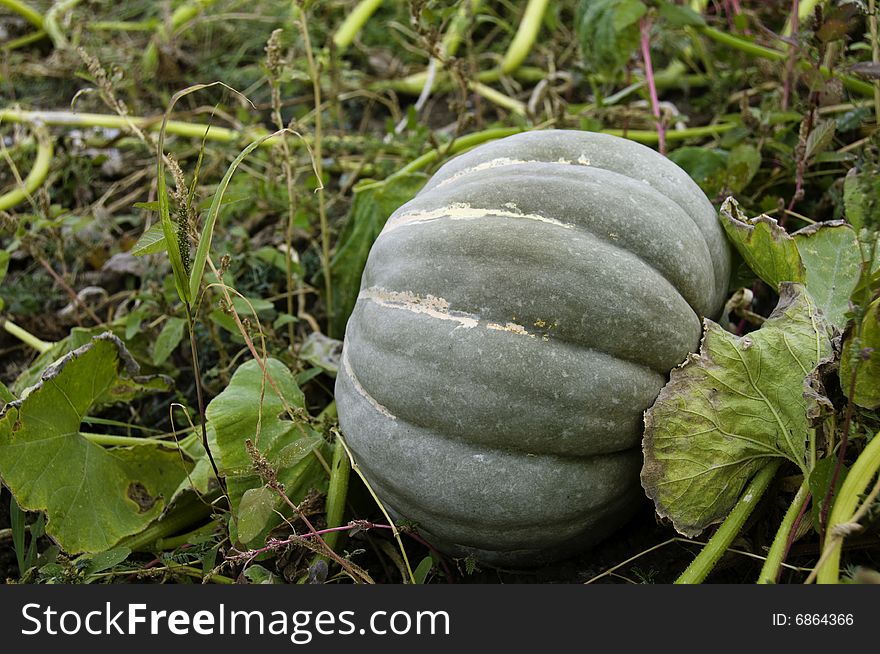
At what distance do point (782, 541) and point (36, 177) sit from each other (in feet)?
8.28

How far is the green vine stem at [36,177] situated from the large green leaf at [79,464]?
3.81 feet

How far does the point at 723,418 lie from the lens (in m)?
1.62

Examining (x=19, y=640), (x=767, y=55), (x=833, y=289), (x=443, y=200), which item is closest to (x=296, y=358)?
(x=443, y=200)

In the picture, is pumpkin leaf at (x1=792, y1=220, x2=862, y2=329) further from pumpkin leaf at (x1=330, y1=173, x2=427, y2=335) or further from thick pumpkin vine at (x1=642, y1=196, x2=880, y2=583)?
pumpkin leaf at (x1=330, y1=173, x2=427, y2=335)

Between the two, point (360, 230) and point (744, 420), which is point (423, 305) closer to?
point (744, 420)

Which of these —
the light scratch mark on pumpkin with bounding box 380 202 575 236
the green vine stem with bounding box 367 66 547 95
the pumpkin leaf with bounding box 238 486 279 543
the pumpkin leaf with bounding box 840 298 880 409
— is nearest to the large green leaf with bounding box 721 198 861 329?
the pumpkin leaf with bounding box 840 298 880 409

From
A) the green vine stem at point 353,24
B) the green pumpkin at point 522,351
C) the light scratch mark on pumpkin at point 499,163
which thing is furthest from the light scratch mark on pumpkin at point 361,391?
the green vine stem at point 353,24

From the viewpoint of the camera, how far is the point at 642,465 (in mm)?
1665

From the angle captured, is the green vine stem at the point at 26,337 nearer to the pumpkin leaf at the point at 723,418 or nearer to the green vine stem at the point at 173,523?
the green vine stem at the point at 173,523

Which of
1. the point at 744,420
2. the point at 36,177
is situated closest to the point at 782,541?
the point at 744,420

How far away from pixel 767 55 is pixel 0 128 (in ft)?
9.16

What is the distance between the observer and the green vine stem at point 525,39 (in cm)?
346

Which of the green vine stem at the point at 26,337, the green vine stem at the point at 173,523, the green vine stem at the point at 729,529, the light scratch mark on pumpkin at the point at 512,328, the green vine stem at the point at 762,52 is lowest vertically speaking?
the green vine stem at the point at 173,523

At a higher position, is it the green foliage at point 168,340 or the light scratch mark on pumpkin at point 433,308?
the light scratch mark on pumpkin at point 433,308
